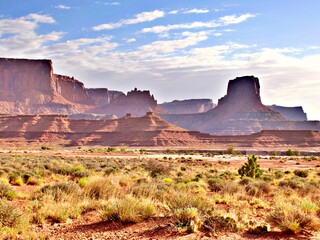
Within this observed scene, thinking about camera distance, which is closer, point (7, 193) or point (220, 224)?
point (220, 224)

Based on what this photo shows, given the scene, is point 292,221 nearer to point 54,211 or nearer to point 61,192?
point 54,211

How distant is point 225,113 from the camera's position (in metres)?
197

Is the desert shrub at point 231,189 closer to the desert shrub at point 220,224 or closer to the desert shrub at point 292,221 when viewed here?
the desert shrub at point 292,221

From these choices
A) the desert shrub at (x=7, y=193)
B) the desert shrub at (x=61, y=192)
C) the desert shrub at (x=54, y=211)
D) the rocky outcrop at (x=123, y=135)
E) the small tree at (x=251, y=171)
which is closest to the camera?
the desert shrub at (x=54, y=211)

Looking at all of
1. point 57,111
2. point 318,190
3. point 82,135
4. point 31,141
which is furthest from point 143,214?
point 57,111

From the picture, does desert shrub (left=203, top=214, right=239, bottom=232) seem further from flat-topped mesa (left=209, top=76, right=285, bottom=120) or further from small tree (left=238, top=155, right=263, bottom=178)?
flat-topped mesa (left=209, top=76, right=285, bottom=120)

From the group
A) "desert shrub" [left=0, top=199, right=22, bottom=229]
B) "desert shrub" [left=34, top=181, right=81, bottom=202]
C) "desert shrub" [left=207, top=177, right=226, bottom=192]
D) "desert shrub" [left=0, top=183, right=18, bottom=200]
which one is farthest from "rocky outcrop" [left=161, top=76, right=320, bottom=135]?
"desert shrub" [left=0, top=199, right=22, bottom=229]

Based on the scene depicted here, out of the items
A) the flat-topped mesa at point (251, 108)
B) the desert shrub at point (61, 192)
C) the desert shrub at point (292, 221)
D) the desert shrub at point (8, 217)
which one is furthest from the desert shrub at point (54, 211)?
the flat-topped mesa at point (251, 108)

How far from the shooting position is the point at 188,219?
8148 mm

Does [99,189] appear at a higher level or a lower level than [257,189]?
higher

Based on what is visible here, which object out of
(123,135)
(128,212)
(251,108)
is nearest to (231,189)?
(128,212)

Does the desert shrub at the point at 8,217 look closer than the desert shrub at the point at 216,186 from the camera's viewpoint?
Yes

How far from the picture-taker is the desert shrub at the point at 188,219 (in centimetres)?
784

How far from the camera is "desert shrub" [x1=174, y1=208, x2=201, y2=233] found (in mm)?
7844
